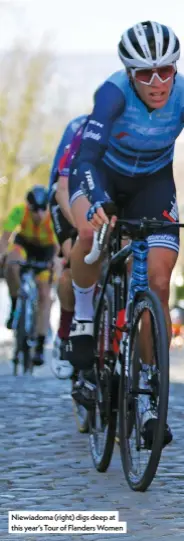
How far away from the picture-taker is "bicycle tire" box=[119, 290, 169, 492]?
5.66 m

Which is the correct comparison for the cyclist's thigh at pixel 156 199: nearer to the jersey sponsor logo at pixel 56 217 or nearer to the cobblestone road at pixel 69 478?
the cobblestone road at pixel 69 478

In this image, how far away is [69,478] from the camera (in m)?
6.46

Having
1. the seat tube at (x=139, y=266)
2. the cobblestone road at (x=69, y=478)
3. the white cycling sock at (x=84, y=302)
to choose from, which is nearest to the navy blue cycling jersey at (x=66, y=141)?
the cobblestone road at (x=69, y=478)

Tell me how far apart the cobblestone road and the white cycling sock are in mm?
635

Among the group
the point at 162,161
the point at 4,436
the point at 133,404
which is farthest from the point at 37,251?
the point at 133,404

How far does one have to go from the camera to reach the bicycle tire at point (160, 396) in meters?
5.66

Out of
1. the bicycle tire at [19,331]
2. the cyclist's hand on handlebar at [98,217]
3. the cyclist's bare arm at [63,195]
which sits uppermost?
the cyclist's hand on handlebar at [98,217]

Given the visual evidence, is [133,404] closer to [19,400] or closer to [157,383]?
[157,383]

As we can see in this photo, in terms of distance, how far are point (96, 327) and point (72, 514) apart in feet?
6.48

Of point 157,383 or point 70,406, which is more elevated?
point 157,383

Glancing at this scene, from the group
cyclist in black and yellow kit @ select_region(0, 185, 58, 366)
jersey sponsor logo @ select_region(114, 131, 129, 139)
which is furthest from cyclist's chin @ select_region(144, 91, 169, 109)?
cyclist in black and yellow kit @ select_region(0, 185, 58, 366)

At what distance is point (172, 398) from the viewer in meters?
10.7

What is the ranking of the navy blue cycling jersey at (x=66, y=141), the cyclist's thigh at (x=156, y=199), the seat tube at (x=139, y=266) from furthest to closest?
the navy blue cycling jersey at (x=66, y=141), the cyclist's thigh at (x=156, y=199), the seat tube at (x=139, y=266)

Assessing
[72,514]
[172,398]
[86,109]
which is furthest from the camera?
[86,109]
